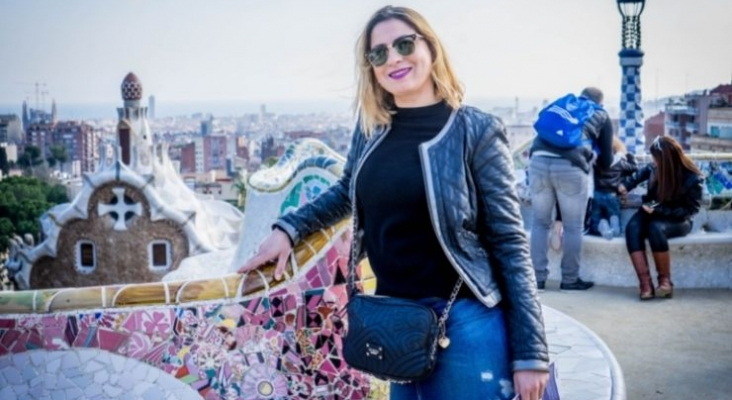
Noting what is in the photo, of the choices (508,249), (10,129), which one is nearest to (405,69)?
(508,249)

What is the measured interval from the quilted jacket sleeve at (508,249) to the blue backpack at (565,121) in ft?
12.4

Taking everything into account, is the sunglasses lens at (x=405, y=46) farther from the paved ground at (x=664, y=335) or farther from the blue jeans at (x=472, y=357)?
the paved ground at (x=664, y=335)

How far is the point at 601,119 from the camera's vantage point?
20.3 feet

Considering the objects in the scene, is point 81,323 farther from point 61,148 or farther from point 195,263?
point 61,148

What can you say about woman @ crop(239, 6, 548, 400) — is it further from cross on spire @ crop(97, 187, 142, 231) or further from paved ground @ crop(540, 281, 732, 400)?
cross on spire @ crop(97, 187, 142, 231)

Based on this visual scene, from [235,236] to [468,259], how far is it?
24.0 meters

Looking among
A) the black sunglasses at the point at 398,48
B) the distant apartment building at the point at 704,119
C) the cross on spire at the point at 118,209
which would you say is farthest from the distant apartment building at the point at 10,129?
the black sunglasses at the point at 398,48

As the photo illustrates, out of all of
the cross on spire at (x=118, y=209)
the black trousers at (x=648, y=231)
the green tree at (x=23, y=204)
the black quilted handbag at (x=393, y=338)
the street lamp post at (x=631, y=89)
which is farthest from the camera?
the green tree at (x=23, y=204)

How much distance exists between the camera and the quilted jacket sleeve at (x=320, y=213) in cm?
277

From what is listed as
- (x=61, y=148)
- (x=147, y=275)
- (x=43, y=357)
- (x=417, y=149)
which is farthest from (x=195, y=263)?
(x=61, y=148)

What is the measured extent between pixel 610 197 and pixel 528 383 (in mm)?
4986

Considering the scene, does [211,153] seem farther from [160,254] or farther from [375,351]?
→ [375,351]

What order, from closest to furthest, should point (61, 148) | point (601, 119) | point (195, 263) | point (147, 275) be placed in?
point (601, 119) < point (195, 263) < point (147, 275) < point (61, 148)

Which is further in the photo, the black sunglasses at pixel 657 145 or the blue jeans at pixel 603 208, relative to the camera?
the blue jeans at pixel 603 208
